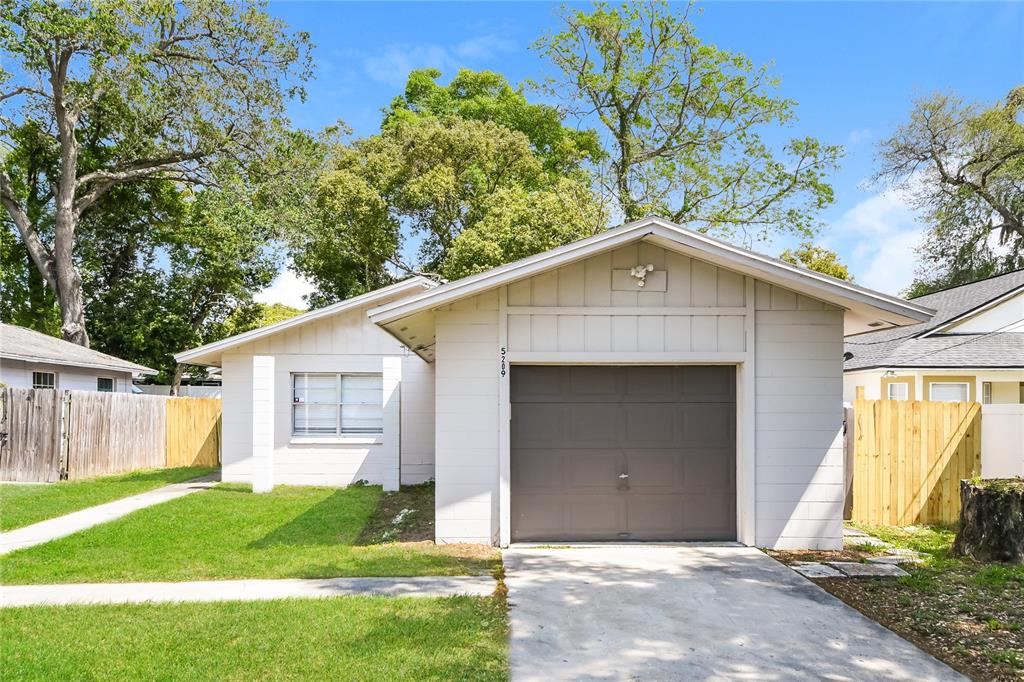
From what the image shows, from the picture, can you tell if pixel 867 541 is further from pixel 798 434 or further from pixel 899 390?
pixel 899 390

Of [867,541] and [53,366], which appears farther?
[53,366]

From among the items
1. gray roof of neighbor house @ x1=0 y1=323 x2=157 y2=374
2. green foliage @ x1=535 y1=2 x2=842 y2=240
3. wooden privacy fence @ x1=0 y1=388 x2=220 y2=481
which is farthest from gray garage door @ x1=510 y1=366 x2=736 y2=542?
green foliage @ x1=535 y1=2 x2=842 y2=240

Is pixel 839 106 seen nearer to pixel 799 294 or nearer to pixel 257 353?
pixel 799 294

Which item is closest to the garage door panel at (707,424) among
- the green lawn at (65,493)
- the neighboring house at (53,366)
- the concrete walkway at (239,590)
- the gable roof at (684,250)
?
the gable roof at (684,250)

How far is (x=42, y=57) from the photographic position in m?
22.4

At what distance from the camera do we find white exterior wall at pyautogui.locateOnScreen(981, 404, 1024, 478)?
29.8 ft

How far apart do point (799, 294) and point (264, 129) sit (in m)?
23.6

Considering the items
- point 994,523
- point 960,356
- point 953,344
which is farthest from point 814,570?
point 953,344

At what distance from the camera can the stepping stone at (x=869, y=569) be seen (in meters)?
6.75

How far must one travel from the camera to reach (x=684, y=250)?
753cm

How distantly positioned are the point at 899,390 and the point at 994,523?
36.2 feet

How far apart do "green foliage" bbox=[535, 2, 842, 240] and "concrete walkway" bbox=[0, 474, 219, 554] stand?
20177 millimetres

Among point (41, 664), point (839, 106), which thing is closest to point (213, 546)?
point (41, 664)

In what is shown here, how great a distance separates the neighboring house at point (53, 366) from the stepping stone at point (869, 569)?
50.7 ft
